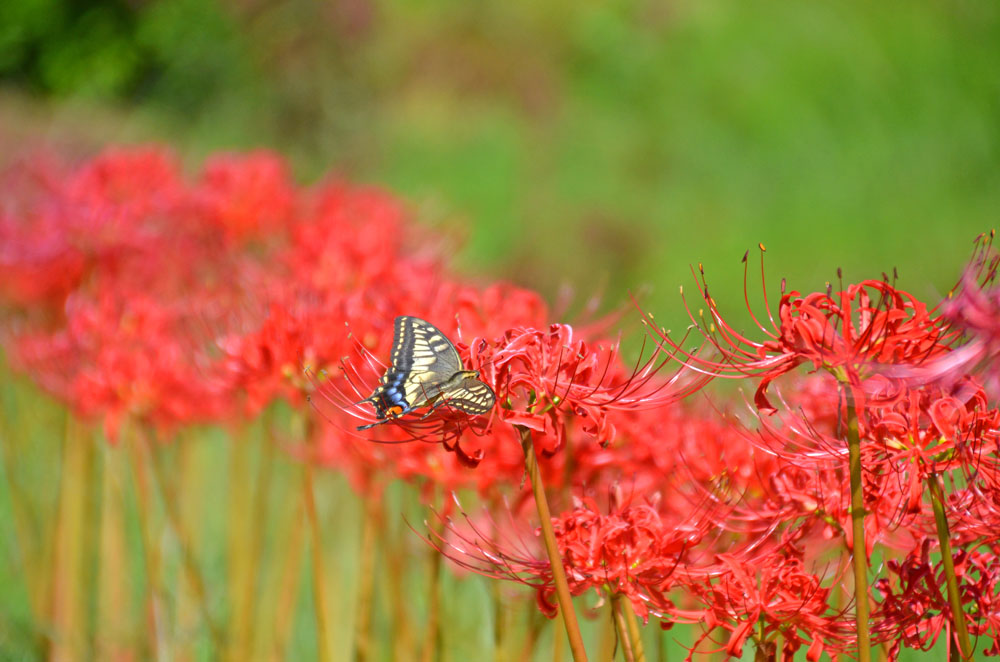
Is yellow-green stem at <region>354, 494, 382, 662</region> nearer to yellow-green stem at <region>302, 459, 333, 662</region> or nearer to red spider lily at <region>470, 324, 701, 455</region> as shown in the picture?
yellow-green stem at <region>302, 459, 333, 662</region>

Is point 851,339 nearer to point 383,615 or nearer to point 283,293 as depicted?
point 283,293

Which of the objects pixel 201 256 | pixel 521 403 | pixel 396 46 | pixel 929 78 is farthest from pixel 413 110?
pixel 521 403

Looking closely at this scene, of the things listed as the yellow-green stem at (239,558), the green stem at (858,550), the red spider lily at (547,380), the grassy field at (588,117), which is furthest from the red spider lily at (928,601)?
the grassy field at (588,117)

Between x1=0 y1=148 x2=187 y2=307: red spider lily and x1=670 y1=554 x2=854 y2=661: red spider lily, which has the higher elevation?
x1=0 y1=148 x2=187 y2=307: red spider lily

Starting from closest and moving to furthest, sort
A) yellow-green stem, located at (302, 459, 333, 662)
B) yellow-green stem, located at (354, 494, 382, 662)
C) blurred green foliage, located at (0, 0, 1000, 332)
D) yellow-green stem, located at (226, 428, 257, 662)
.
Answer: yellow-green stem, located at (302, 459, 333, 662) < yellow-green stem, located at (354, 494, 382, 662) < yellow-green stem, located at (226, 428, 257, 662) < blurred green foliage, located at (0, 0, 1000, 332)

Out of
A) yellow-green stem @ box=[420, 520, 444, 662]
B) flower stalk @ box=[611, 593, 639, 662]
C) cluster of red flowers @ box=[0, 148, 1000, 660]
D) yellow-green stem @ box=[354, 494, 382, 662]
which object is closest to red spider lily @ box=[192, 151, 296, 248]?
cluster of red flowers @ box=[0, 148, 1000, 660]

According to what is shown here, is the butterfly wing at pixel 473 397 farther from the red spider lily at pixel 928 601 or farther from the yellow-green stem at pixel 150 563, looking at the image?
the yellow-green stem at pixel 150 563
